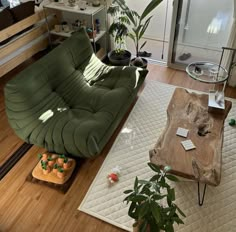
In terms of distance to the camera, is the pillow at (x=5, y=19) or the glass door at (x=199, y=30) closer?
the pillow at (x=5, y=19)

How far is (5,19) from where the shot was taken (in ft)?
9.62

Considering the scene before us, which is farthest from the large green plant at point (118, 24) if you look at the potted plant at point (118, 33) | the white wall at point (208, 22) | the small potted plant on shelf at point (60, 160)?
the small potted plant on shelf at point (60, 160)

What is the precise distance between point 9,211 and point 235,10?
9.29 feet

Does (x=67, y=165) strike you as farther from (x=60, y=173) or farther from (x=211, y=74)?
(x=211, y=74)

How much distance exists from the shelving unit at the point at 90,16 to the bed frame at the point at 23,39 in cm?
14

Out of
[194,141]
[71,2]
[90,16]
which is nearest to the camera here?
[194,141]

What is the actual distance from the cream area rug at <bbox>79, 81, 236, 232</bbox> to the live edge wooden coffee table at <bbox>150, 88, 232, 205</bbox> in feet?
0.41

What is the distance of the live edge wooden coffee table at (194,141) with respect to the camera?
178 cm

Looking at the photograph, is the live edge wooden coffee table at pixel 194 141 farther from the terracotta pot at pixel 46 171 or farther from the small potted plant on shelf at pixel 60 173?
the terracotta pot at pixel 46 171

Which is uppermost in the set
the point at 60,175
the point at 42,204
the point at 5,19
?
the point at 5,19

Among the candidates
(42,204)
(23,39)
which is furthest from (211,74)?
(23,39)

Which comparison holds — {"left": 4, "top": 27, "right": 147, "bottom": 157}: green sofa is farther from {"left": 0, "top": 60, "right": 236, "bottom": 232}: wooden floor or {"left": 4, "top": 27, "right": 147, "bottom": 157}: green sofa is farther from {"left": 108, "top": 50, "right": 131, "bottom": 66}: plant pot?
{"left": 108, "top": 50, "right": 131, "bottom": 66}: plant pot

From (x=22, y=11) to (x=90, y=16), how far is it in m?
0.85

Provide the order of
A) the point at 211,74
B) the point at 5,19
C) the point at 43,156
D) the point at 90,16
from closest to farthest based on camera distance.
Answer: the point at 211,74
the point at 43,156
the point at 5,19
the point at 90,16
